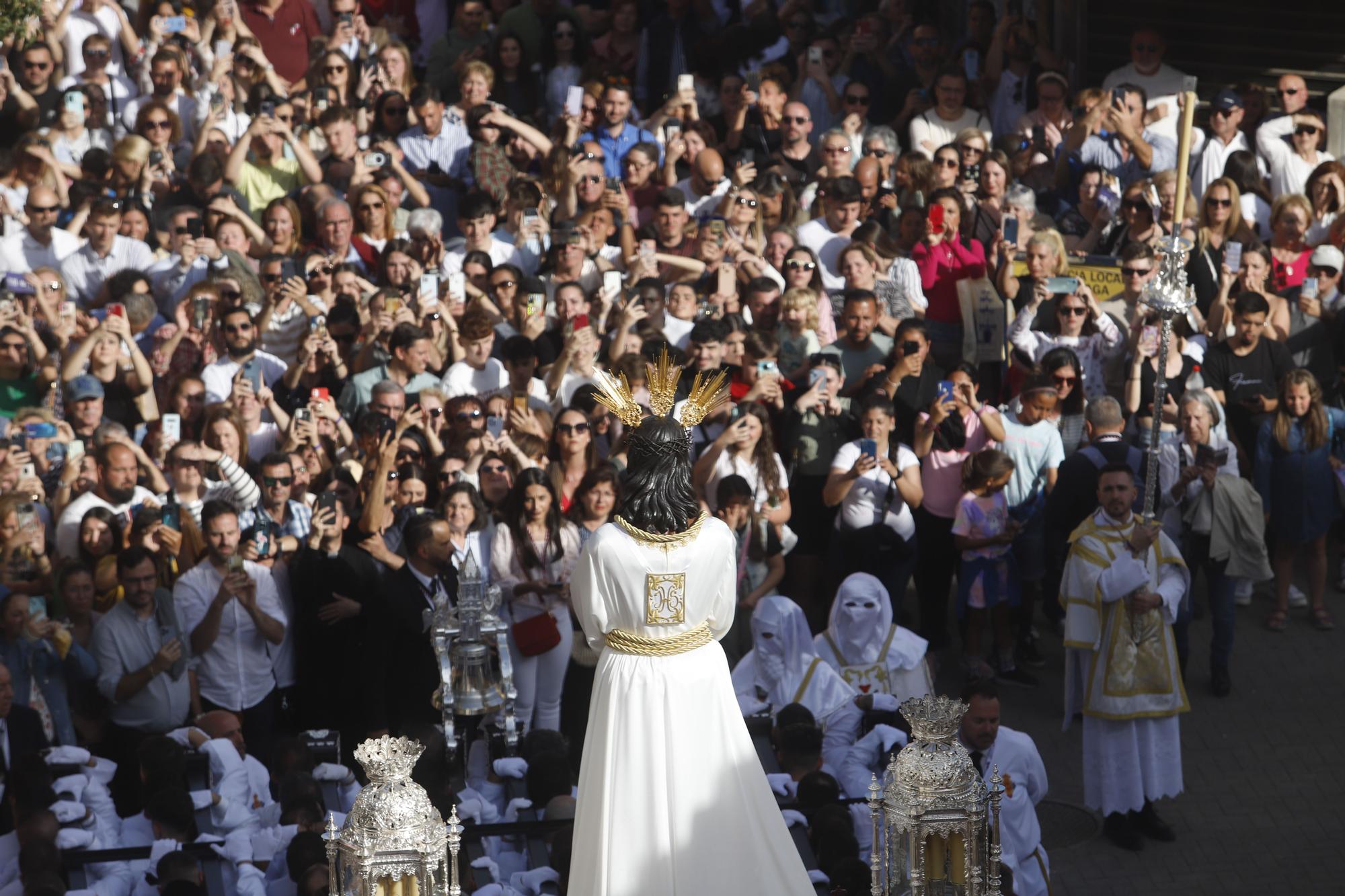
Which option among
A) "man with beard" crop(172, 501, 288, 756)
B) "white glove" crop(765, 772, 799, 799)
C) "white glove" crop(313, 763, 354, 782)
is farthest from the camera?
"man with beard" crop(172, 501, 288, 756)

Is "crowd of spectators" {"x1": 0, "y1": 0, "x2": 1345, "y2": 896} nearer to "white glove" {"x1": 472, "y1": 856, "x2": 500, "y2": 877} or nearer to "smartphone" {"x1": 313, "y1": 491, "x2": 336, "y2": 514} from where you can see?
"smartphone" {"x1": 313, "y1": 491, "x2": 336, "y2": 514}

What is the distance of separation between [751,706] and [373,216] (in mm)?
5989

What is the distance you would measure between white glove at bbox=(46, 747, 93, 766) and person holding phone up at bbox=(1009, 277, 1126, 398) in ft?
22.3

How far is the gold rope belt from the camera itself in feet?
24.2

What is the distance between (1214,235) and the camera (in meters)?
15.6

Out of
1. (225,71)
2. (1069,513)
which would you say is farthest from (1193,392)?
(225,71)

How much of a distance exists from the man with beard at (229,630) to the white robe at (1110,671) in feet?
14.4

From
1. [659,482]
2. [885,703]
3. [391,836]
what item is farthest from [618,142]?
[391,836]

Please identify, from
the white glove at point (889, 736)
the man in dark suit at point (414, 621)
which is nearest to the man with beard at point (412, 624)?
the man in dark suit at point (414, 621)

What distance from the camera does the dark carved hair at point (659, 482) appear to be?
23.8 feet

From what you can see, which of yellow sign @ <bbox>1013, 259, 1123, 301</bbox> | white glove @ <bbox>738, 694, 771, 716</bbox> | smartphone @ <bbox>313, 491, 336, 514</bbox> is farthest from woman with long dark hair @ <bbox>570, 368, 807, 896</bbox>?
yellow sign @ <bbox>1013, 259, 1123, 301</bbox>

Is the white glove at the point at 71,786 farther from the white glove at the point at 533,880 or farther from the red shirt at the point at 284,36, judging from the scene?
the red shirt at the point at 284,36

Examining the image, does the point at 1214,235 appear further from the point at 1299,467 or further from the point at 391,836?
the point at 391,836

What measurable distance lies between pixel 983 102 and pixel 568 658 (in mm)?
7798
